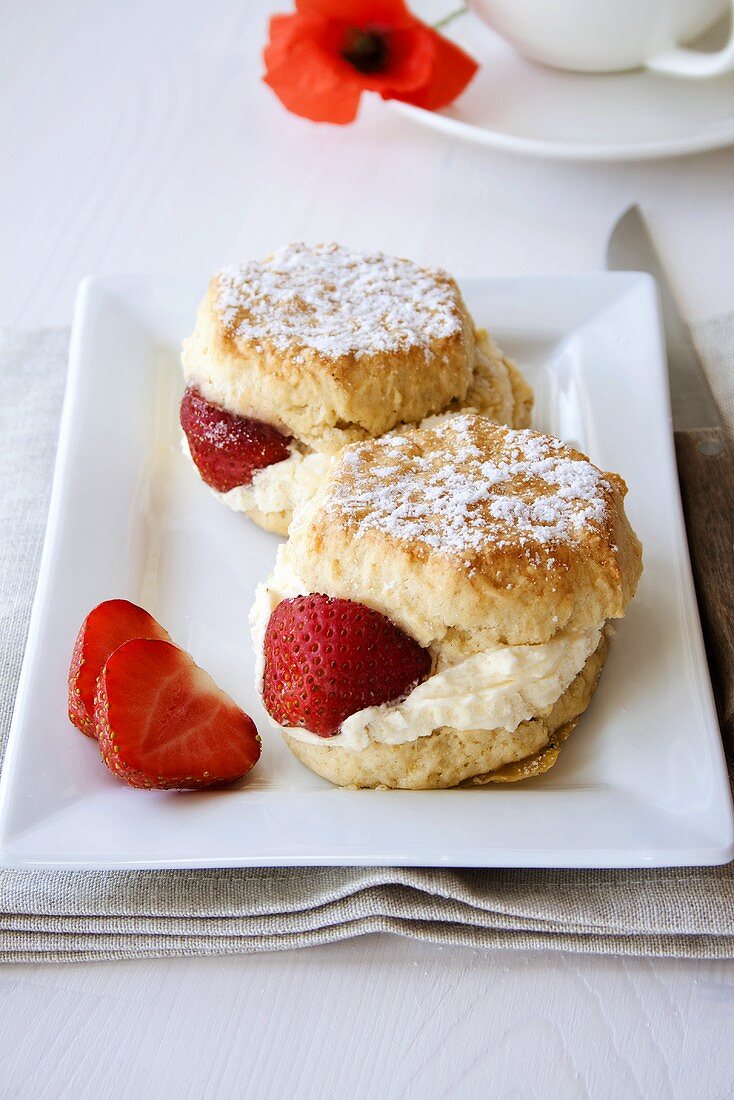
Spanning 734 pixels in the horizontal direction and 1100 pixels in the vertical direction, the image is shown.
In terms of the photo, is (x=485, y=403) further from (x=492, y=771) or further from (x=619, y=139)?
(x=619, y=139)

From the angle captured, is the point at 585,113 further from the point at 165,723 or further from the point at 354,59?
the point at 165,723

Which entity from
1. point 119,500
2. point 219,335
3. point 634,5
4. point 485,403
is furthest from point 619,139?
point 119,500

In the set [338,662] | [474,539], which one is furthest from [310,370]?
[338,662]

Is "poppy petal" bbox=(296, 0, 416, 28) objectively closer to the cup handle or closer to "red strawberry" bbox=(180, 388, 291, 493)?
the cup handle

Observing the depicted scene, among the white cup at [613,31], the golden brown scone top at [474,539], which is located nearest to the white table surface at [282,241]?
the white cup at [613,31]

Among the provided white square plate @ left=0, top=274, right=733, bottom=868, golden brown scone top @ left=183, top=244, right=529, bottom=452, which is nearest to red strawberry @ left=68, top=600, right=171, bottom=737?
white square plate @ left=0, top=274, right=733, bottom=868

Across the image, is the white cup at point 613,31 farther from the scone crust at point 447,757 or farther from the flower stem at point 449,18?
the scone crust at point 447,757

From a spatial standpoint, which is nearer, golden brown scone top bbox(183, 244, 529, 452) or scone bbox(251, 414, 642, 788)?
scone bbox(251, 414, 642, 788)
